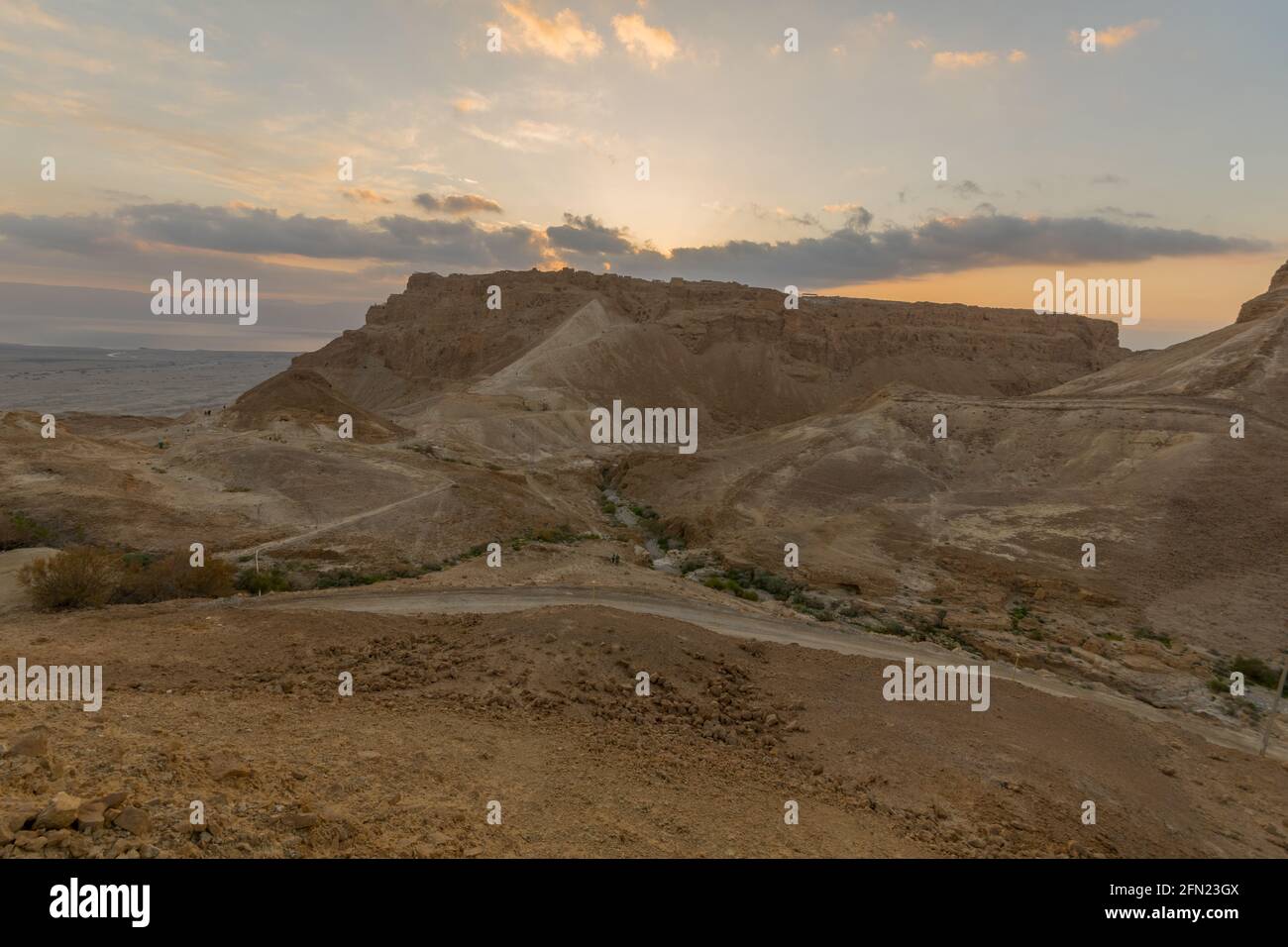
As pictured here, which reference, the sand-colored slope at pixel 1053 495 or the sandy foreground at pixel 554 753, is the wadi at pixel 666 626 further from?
the sand-colored slope at pixel 1053 495

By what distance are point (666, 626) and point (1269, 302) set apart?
207ft

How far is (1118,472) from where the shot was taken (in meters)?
35.0

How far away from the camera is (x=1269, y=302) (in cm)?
5209

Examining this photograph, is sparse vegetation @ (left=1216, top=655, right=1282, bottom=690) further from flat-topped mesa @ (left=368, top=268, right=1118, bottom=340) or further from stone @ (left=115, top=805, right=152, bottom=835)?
flat-topped mesa @ (left=368, top=268, right=1118, bottom=340)

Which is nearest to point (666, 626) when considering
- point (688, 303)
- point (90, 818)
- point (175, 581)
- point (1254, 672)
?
point (90, 818)

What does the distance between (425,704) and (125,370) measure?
23113 centimetres

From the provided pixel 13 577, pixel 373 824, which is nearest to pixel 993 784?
pixel 373 824

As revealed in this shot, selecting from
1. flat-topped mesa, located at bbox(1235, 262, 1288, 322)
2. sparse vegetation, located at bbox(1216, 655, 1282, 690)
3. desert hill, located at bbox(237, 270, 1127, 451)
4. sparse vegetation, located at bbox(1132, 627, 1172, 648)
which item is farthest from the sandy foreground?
flat-topped mesa, located at bbox(1235, 262, 1288, 322)

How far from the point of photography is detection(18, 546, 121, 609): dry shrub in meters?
17.3

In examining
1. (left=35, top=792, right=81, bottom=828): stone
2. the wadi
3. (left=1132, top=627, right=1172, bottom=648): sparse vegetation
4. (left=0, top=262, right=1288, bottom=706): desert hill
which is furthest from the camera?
(left=0, top=262, right=1288, bottom=706): desert hill

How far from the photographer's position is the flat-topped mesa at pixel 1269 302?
168 ft

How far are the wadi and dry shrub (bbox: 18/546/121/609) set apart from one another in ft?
0.35

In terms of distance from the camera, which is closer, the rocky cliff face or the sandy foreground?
the sandy foreground

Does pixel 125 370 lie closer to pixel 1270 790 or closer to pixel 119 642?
pixel 119 642
